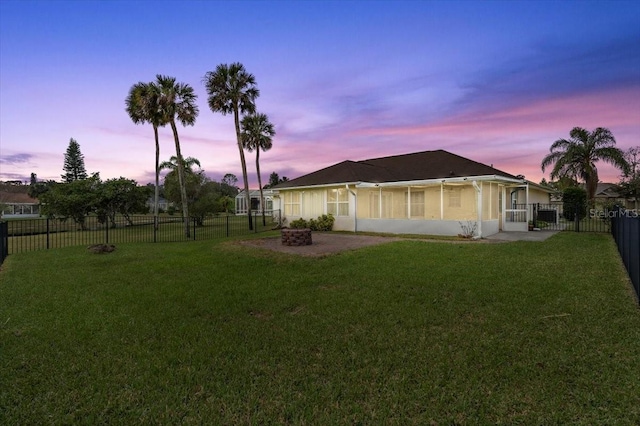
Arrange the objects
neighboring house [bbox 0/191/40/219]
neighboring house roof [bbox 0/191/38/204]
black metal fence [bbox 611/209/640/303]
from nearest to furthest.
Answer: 1. black metal fence [bbox 611/209/640/303]
2. neighboring house [bbox 0/191/40/219]
3. neighboring house roof [bbox 0/191/38/204]

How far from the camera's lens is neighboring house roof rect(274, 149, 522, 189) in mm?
16328

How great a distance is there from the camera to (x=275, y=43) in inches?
521

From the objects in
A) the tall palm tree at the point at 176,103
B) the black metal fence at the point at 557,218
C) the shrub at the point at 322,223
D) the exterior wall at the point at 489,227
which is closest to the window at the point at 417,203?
the exterior wall at the point at 489,227

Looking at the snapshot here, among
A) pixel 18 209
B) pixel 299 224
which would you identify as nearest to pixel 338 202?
pixel 299 224

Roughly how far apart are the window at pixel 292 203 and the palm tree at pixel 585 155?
69.7 feet

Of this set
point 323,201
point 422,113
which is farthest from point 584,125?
point 323,201

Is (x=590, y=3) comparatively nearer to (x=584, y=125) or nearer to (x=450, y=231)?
(x=450, y=231)

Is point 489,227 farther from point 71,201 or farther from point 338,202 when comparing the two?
point 71,201

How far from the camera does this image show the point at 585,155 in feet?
81.5

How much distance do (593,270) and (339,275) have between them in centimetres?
562

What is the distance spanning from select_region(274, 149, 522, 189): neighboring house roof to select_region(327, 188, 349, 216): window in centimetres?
70

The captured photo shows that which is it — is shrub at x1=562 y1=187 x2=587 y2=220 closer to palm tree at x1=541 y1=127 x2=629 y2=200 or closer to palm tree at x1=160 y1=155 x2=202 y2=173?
palm tree at x1=541 y1=127 x2=629 y2=200

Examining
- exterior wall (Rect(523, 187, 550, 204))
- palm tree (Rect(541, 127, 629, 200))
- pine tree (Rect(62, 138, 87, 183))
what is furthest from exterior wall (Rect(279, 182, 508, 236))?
pine tree (Rect(62, 138, 87, 183))

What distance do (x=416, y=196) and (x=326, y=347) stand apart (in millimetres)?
14499
